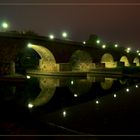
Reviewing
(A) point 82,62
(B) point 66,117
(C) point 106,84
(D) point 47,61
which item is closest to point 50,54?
(D) point 47,61

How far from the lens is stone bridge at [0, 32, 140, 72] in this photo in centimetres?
3834

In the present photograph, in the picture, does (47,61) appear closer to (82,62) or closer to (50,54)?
(50,54)

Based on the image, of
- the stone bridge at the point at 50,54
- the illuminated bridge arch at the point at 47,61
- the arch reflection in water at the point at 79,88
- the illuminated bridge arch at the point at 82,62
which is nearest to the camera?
the arch reflection in water at the point at 79,88

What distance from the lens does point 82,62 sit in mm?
65125

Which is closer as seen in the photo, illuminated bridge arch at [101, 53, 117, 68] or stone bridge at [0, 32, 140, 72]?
stone bridge at [0, 32, 140, 72]

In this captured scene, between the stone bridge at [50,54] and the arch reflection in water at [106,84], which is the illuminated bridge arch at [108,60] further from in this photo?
the arch reflection in water at [106,84]

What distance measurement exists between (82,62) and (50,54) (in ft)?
52.2

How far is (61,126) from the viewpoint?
12.1m

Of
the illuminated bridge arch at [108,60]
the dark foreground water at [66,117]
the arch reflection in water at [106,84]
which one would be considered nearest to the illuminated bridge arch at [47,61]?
the arch reflection in water at [106,84]

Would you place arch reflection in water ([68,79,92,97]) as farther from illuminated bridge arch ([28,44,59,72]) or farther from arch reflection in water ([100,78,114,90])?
illuminated bridge arch ([28,44,59,72])

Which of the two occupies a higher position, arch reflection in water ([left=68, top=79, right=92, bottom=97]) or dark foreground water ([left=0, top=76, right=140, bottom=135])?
arch reflection in water ([left=68, top=79, right=92, bottom=97])

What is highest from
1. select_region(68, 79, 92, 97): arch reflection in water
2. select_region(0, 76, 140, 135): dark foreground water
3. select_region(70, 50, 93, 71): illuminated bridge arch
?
select_region(70, 50, 93, 71): illuminated bridge arch

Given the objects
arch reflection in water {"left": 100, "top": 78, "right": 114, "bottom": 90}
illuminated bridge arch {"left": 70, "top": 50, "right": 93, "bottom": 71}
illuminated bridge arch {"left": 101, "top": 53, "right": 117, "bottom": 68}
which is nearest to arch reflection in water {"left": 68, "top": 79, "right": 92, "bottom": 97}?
arch reflection in water {"left": 100, "top": 78, "right": 114, "bottom": 90}

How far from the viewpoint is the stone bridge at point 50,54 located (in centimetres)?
3834
